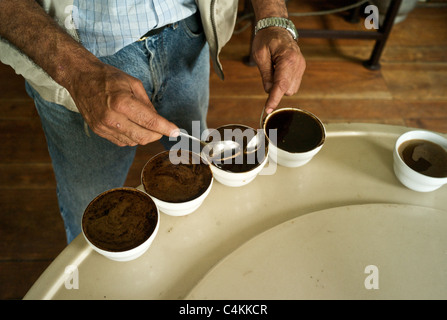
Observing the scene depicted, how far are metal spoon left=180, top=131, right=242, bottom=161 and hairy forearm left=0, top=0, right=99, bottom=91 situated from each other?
34 cm

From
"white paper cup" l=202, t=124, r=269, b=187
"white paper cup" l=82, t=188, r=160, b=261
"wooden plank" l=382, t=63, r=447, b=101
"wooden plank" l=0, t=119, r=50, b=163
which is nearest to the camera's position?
"white paper cup" l=82, t=188, r=160, b=261

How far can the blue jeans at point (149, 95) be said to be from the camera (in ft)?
3.34

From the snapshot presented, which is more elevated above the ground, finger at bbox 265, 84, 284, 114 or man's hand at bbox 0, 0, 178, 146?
man's hand at bbox 0, 0, 178, 146

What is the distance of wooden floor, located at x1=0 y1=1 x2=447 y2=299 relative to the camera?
5.51 feet

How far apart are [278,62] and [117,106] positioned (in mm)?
459

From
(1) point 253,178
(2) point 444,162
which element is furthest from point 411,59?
(1) point 253,178

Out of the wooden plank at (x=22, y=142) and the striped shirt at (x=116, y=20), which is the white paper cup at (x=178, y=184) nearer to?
the striped shirt at (x=116, y=20)

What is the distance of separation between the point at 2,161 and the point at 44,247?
615 mm

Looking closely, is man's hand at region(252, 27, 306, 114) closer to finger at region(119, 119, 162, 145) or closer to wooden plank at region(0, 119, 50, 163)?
finger at region(119, 119, 162, 145)

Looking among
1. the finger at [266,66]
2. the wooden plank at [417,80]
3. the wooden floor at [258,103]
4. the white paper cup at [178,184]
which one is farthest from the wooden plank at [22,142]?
the wooden plank at [417,80]

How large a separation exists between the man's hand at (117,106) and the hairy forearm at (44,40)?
39mm

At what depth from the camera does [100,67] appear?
2.64 feet

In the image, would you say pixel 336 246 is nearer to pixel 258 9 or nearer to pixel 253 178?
pixel 253 178

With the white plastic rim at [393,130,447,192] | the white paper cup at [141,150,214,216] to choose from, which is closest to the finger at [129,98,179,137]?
the white paper cup at [141,150,214,216]
